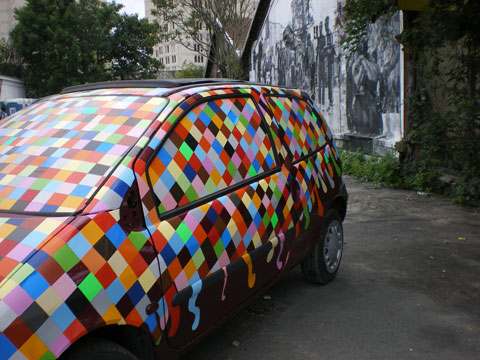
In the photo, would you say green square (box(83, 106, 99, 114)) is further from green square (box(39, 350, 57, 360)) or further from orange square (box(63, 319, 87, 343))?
green square (box(39, 350, 57, 360))

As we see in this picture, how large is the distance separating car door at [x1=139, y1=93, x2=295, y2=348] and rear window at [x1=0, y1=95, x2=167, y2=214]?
227mm

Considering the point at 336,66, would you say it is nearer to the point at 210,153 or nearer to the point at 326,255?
the point at 326,255

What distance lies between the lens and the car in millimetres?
1907

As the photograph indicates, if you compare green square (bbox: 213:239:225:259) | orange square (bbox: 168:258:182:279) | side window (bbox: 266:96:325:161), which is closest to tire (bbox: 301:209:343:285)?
side window (bbox: 266:96:325:161)

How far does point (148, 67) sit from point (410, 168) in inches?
1550

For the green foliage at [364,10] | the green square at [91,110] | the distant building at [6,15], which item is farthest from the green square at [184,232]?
the distant building at [6,15]

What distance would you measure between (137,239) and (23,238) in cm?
49

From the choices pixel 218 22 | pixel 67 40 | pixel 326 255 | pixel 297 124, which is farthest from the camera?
pixel 67 40

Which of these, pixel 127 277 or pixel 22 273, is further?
pixel 127 277

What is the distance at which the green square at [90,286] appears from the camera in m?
1.96

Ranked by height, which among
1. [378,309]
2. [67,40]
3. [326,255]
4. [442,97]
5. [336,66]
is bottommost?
[378,309]

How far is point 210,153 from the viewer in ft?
9.25

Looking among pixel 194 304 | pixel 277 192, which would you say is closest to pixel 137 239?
pixel 194 304

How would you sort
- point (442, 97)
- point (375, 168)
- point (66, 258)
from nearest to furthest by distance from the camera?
point (66, 258), point (442, 97), point (375, 168)
